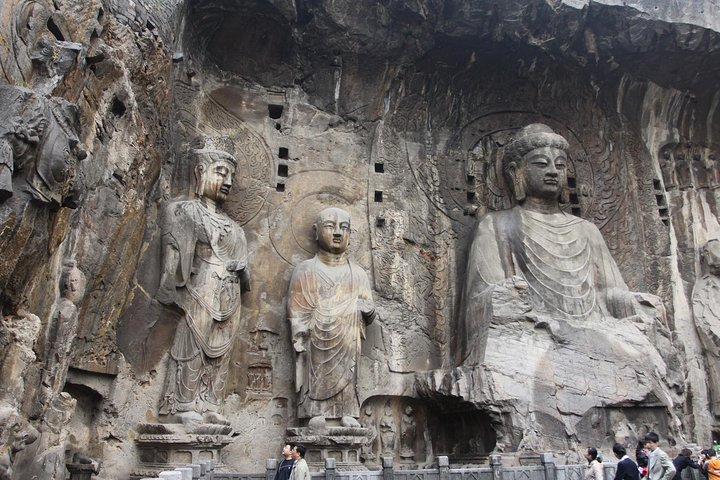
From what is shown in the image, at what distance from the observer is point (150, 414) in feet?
20.4

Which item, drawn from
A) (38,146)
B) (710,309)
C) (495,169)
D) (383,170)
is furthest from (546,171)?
(38,146)

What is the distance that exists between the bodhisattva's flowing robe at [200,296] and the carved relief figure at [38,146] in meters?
2.36

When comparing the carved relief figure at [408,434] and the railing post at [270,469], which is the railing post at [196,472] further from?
the carved relief figure at [408,434]

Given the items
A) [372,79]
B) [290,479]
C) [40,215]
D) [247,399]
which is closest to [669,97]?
[372,79]

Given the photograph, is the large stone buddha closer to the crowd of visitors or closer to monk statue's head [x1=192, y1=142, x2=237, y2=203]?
the crowd of visitors

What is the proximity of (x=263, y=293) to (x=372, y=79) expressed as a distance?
9.69 feet

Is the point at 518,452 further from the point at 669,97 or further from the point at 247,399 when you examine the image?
the point at 669,97

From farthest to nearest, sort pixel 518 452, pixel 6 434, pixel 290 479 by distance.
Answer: pixel 518 452 < pixel 290 479 < pixel 6 434

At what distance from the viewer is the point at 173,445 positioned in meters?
5.91

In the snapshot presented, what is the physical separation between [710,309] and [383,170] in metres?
4.17

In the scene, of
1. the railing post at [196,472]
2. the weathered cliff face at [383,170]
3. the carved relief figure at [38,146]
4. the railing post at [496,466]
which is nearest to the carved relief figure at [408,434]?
the weathered cliff face at [383,170]

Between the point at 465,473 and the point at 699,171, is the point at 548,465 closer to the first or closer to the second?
the point at 465,473

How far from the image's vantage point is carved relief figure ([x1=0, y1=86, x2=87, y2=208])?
11.8 feet

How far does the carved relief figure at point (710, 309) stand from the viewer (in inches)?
312
